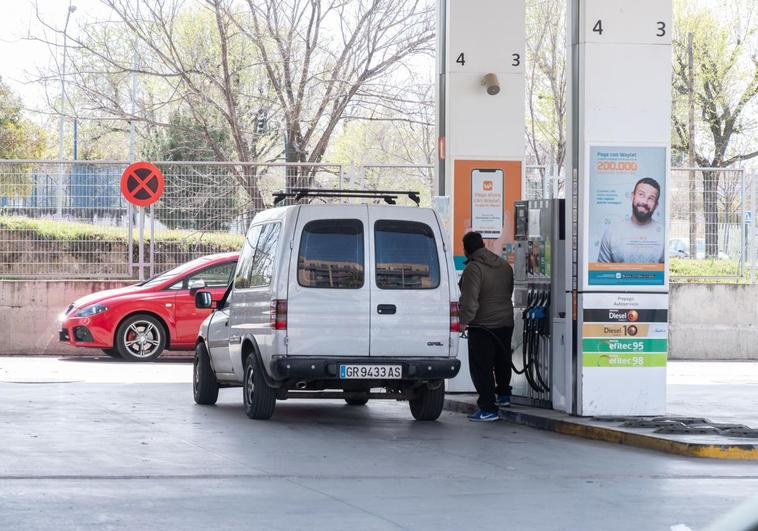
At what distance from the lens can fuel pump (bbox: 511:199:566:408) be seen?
45.0 feet

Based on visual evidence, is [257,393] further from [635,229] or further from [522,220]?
[635,229]

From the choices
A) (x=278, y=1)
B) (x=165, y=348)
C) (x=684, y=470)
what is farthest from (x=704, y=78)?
(x=684, y=470)

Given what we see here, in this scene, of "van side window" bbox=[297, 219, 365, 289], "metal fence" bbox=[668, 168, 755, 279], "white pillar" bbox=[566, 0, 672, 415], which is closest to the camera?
"van side window" bbox=[297, 219, 365, 289]

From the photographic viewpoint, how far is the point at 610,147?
13.0m

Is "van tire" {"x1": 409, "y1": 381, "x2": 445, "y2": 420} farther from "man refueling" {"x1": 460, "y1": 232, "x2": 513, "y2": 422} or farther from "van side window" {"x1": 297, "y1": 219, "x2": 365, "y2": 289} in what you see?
"van side window" {"x1": 297, "y1": 219, "x2": 365, "y2": 289}

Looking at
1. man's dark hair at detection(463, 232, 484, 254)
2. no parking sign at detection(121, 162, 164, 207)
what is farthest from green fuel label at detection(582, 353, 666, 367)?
A: no parking sign at detection(121, 162, 164, 207)

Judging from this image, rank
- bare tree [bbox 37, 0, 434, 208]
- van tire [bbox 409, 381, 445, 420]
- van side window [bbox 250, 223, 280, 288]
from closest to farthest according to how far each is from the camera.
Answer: van side window [bbox 250, 223, 280, 288]
van tire [bbox 409, 381, 445, 420]
bare tree [bbox 37, 0, 434, 208]

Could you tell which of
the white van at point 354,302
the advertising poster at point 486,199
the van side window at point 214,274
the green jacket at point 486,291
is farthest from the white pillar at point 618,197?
the van side window at point 214,274

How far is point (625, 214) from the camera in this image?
517 inches

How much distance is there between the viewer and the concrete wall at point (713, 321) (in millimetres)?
23969

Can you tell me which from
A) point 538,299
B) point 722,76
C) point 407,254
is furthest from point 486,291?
point 722,76

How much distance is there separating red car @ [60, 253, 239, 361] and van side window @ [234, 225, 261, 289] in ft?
23.0

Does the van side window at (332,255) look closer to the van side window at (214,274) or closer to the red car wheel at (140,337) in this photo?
the van side window at (214,274)

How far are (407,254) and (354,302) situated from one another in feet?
2.29
